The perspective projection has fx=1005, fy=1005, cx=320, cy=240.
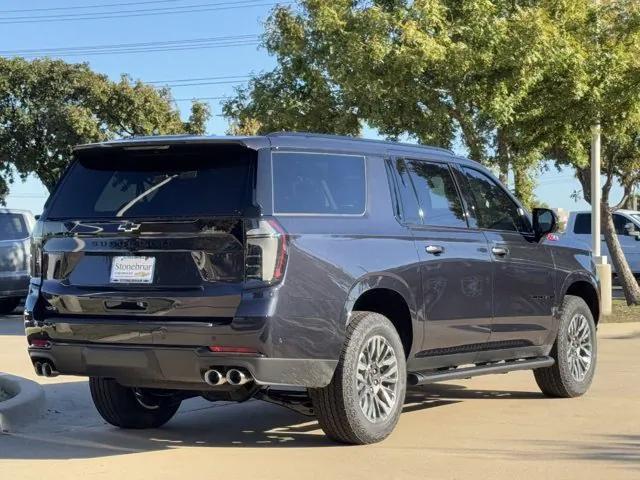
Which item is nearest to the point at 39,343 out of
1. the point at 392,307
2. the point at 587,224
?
the point at 392,307

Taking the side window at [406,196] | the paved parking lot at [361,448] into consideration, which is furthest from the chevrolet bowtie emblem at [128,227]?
the side window at [406,196]

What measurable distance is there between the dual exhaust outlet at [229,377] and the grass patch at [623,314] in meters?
11.8

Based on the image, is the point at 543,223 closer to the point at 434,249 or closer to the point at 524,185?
the point at 434,249

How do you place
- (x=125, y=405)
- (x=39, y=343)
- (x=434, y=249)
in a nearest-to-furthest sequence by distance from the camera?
(x=39, y=343), (x=434, y=249), (x=125, y=405)

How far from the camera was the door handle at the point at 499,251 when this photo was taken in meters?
7.85

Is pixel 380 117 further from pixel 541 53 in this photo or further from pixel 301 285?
pixel 301 285

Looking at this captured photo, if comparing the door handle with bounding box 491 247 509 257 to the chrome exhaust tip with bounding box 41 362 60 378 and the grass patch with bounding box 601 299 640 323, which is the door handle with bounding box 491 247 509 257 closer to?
the chrome exhaust tip with bounding box 41 362 60 378

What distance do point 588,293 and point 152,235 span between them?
469 cm

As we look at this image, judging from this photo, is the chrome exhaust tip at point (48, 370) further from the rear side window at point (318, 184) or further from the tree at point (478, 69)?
the tree at point (478, 69)

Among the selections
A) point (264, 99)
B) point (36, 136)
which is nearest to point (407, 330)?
point (264, 99)

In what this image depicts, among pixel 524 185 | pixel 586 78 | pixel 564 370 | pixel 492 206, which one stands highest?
pixel 586 78

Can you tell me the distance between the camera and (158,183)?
6.42 m

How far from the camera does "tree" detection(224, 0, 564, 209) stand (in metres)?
14.8

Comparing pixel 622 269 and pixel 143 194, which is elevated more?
pixel 143 194
